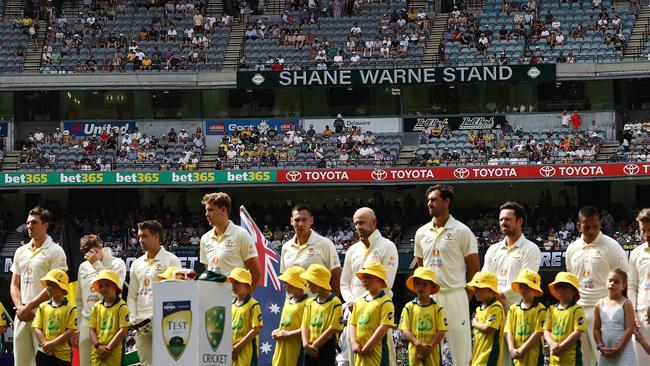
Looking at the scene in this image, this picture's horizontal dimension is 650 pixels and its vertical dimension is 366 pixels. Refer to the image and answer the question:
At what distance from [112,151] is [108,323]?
91.7 ft

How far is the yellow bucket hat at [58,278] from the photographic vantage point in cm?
1488

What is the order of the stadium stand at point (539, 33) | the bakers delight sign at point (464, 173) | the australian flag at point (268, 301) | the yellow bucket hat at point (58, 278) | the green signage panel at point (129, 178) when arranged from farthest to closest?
the stadium stand at point (539, 33), the green signage panel at point (129, 178), the bakers delight sign at point (464, 173), the australian flag at point (268, 301), the yellow bucket hat at point (58, 278)

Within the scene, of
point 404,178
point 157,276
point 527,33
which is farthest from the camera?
point 527,33

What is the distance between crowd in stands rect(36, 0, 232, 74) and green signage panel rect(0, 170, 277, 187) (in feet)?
14.6

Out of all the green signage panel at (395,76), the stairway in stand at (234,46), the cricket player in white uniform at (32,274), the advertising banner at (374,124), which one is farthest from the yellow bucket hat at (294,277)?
the stairway in stand at (234,46)

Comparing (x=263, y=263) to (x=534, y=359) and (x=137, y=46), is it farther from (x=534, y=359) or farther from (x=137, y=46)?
(x=137, y=46)

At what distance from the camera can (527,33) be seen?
42.8 metres

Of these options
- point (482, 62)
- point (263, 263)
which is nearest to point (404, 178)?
point (482, 62)

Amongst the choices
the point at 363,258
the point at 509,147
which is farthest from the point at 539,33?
the point at 363,258

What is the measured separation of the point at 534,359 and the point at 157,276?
13.8 feet

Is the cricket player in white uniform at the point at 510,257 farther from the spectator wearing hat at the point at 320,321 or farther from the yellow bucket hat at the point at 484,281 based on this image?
the spectator wearing hat at the point at 320,321

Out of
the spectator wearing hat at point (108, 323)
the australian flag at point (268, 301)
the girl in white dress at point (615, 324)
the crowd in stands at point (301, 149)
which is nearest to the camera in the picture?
the girl in white dress at point (615, 324)

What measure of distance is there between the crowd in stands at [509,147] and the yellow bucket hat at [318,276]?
26.0 meters

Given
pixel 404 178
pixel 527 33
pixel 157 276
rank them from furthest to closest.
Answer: pixel 527 33 < pixel 404 178 < pixel 157 276
